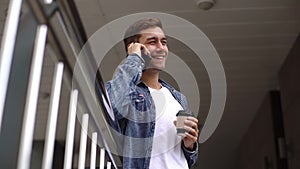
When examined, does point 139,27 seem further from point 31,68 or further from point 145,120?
point 31,68

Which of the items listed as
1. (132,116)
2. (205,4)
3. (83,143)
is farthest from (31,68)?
(205,4)

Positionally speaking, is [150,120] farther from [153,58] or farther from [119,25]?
[119,25]

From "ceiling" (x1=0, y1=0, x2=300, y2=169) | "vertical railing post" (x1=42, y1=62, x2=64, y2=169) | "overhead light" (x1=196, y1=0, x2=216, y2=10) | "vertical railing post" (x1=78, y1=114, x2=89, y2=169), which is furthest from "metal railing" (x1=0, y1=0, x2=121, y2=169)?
"overhead light" (x1=196, y1=0, x2=216, y2=10)

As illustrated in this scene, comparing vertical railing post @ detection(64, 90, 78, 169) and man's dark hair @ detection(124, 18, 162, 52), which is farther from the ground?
man's dark hair @ detection(124, 18, 162, 52)

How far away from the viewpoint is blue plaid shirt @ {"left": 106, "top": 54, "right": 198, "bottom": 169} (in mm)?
1244

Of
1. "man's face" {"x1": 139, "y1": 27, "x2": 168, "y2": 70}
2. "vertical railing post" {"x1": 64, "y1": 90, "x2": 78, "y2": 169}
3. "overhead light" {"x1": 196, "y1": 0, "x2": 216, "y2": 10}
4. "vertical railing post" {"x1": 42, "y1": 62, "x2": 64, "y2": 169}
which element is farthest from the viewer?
"overhead light" {"x1": 196, "y1": 0, "x2": 216, "y2": 10}

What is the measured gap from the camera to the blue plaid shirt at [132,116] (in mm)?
1244

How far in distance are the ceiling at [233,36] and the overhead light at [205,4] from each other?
3 cm

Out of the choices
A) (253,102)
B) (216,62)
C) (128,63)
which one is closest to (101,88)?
(128,63)

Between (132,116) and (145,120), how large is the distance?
1.5 inches

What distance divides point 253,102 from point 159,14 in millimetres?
1888

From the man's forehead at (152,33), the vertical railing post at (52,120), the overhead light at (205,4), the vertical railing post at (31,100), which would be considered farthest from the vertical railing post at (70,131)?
the overhead light at (205,4)

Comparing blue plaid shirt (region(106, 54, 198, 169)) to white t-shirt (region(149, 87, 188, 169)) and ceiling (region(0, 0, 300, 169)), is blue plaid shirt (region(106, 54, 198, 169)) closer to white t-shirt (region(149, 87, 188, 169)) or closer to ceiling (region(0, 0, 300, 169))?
white t-shirt (region(149, 87, 188, 169))

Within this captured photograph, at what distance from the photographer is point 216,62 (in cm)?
334
